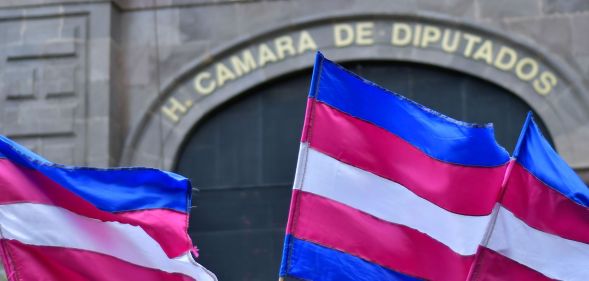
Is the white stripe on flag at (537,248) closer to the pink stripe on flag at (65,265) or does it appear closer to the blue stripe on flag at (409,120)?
the blue stripe on flag at (409,120)

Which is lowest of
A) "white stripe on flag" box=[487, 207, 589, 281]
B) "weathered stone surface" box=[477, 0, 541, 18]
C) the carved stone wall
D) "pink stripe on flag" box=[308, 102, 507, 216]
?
"white stripe on flag" box=[487, 207, 589, 281]

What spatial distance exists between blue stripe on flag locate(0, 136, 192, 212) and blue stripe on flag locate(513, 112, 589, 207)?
3.26 m

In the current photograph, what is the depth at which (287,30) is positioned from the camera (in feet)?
56.3

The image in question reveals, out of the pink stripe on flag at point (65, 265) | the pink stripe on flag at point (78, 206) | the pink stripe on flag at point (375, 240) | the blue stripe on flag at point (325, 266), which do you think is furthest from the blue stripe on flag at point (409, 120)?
the pink stripe on flag at point (65, 265)

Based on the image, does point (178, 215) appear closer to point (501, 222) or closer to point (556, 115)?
point (501, 222)

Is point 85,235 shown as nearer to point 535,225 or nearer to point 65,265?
point 65,265

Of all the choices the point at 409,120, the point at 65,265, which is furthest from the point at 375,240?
the point at 65,265

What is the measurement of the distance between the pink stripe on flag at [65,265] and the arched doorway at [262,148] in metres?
4.66

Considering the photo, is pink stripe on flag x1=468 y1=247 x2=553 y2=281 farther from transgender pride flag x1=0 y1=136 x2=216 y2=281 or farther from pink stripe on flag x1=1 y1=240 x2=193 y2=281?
pink stripe on flag x1=1 y1=240 x2=193 y2=281

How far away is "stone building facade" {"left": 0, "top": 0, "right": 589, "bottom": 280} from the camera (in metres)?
16.7

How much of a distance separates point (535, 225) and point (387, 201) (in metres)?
1.45

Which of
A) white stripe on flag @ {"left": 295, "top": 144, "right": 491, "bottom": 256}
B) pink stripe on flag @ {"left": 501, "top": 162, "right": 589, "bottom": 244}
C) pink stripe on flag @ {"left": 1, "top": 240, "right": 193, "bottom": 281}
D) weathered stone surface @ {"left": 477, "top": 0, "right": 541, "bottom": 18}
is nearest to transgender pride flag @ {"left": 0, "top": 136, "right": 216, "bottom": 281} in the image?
pink stripe on flag @ {"left": 1, "top": 240, "right": 193, "bottom": 281}

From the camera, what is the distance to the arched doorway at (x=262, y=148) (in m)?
16.8

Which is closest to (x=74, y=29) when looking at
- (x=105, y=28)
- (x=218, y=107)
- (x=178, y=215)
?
(x=105, y=28)
